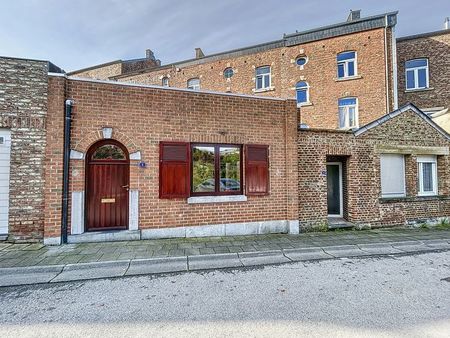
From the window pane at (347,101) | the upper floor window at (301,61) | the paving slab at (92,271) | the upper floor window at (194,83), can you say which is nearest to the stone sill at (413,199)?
the paving slab at (92,271)

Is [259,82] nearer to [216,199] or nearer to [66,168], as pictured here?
[216,199]

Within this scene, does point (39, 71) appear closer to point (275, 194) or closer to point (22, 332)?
point (22, 332)

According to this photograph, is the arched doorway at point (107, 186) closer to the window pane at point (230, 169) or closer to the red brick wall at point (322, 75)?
the window pane at point (230, 169)

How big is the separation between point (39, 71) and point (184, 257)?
6.09 m

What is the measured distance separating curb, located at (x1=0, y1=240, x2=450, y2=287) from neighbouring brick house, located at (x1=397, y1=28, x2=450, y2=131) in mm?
13756

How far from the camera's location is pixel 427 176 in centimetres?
970

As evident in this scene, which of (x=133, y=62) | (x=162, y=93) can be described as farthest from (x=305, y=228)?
(x=133, y=62)

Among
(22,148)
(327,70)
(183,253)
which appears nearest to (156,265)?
(183,253)

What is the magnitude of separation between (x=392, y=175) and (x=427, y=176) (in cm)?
185

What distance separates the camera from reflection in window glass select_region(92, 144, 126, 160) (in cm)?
672

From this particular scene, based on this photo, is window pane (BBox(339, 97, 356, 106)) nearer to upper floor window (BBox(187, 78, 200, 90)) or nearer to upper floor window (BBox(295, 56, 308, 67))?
upper floor window (BBox(295, 56, 308, 67))

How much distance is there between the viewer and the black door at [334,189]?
9.15m

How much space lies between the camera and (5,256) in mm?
5293

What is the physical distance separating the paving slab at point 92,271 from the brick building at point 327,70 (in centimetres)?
1389
